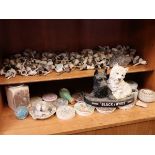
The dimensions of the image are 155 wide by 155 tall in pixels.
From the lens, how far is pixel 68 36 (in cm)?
126

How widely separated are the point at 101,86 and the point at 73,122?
0.66 feet

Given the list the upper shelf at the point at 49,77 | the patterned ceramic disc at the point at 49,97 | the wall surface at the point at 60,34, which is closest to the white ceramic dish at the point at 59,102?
the patterned ceramic disc at the point at 49,97

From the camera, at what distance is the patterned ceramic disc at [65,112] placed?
41.4 inches

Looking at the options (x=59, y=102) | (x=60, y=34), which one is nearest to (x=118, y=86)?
(x=59, y=102)

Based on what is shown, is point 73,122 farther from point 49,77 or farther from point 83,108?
point 49,77

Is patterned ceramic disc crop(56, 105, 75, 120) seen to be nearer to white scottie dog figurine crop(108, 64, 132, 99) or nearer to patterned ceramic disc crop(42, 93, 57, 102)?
patterned ceramic disc crop(42, 93, 57, 102)

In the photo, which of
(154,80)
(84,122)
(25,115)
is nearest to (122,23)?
(154,80)

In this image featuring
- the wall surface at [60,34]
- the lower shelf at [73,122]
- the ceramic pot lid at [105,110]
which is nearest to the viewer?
the lower shelf at [73,122]

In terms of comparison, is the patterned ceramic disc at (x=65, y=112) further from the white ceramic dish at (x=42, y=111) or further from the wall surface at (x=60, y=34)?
the wall surface at (x=60, y=34)

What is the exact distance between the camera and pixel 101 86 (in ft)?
3.50

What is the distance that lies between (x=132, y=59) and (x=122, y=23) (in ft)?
0.71

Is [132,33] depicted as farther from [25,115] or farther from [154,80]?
[25,115]

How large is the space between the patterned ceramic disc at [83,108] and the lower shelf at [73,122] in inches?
0.8
